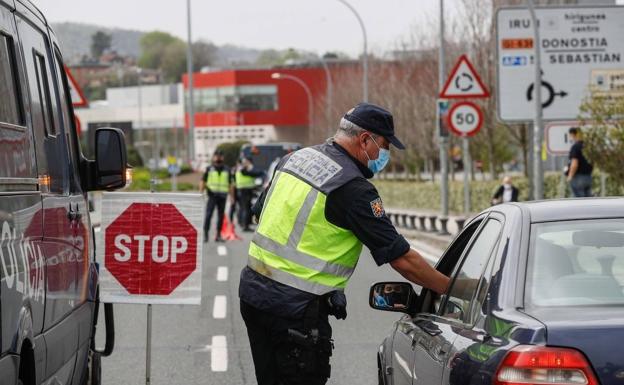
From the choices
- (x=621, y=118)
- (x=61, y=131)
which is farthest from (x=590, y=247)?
(x=621, y=118)

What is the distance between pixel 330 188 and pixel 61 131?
6.22 ft

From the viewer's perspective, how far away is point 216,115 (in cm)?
12444

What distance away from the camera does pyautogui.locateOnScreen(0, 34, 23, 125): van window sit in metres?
4.95

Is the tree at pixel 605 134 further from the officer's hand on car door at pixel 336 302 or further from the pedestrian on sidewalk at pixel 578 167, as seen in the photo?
the officer's hand on car door at pixel 336 302

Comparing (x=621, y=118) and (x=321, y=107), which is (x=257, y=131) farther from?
(x=621, y=118)

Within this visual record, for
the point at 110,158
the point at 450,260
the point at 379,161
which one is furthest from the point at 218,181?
the point at 379,161

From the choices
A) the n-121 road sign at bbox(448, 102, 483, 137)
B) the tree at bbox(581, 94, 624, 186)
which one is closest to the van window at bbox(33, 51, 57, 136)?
the tree at bbox(581, 94, 624, 186)

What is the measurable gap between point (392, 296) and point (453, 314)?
59cm

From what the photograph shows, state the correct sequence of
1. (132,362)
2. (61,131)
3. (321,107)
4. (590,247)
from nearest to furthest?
1. (590,247)
2. (61,131)
3. (132,362)
4. (321,107)

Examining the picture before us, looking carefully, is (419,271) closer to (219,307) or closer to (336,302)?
(336,302)

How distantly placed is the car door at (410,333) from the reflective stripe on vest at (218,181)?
67.3 feet

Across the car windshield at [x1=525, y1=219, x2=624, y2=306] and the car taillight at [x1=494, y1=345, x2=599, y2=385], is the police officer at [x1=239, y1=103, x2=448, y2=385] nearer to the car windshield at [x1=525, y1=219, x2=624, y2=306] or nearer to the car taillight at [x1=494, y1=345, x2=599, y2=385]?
the car windshield at [x1=525, y1=219, x2=624, y2=306]

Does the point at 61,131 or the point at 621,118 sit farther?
the point at 621,118

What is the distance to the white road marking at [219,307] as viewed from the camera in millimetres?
13659
